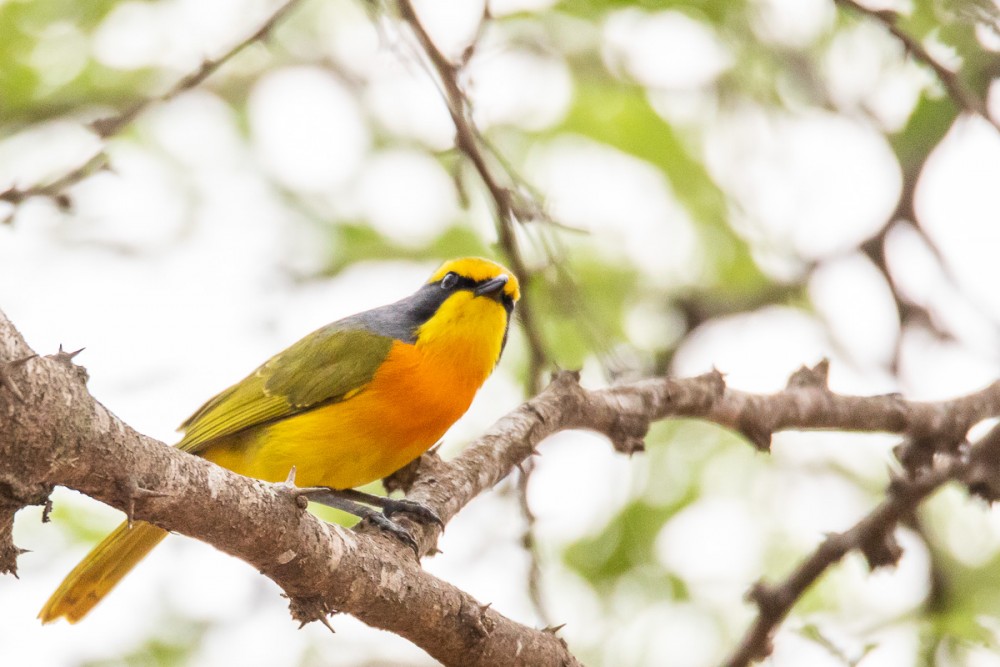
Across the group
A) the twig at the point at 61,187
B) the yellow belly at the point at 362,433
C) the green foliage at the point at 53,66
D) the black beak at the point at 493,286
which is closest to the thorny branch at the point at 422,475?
the yellow belly at the point at 362,433

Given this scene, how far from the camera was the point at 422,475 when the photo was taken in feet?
14.0

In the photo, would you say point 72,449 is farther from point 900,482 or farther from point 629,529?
point 629,529

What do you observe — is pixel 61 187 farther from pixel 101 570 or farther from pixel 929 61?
pixel 929 61

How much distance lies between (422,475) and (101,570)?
5.08 ft

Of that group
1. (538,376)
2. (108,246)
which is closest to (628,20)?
(538,376)

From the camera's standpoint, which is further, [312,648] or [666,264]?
[666,264]

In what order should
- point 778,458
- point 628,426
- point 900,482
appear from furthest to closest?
point 778,458 < point 628,426 < point 900,482

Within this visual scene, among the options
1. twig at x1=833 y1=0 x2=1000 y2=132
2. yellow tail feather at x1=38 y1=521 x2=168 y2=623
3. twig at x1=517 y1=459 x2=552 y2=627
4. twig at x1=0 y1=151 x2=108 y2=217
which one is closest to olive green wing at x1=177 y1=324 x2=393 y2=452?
yellow tail feather at x1=38 y1=521 x2=168 y2=623

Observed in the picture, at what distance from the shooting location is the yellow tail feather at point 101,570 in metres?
4.55

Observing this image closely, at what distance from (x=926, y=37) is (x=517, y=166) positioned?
326cm

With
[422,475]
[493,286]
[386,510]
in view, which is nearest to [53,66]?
[493,286]

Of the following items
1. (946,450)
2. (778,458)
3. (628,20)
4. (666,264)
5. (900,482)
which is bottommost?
(778,458)

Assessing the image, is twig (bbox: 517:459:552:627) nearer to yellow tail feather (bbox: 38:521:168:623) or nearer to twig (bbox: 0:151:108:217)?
yellow tail feather (bbox: 38:521:168:623)

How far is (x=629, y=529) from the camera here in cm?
651
